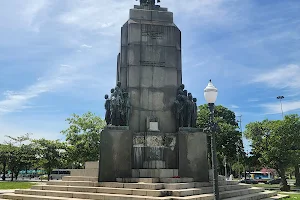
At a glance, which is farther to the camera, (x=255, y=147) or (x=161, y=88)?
(x=255, y=147)

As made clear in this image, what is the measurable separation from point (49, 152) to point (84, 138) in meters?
9.72

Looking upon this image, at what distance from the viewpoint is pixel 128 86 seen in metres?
14.3

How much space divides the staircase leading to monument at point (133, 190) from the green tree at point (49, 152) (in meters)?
30.3

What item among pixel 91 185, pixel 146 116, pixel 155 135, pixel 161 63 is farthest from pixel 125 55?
pixel 91 185

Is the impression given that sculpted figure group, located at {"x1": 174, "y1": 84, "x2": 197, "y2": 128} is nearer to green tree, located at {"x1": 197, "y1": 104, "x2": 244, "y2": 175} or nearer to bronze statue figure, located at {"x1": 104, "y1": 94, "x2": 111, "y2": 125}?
bronze statue figure, located at {"x1": 104, "y1": 94, "x2": 111, "y2": 125}

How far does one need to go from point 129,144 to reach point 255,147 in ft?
92.4

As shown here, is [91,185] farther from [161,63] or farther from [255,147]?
[255,147]

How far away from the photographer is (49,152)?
4428cm

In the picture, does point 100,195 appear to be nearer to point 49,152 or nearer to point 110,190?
point 110,190

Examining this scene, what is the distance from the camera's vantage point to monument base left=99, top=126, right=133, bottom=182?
40.4 feet

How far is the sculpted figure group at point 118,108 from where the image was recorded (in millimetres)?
13461

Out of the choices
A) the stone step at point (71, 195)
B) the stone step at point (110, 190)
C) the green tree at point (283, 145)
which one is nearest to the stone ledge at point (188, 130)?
the stone step at point (110, 190)

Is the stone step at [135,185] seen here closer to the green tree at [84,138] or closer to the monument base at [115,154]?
the monument base at [115,154]

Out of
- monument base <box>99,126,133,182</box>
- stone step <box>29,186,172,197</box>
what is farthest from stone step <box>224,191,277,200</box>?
monument base <box>99,126,133,182</box>
